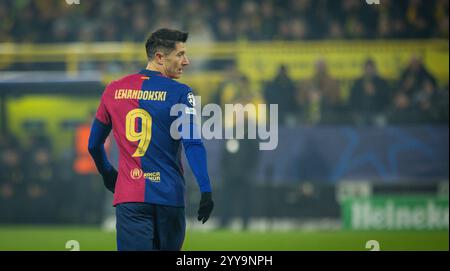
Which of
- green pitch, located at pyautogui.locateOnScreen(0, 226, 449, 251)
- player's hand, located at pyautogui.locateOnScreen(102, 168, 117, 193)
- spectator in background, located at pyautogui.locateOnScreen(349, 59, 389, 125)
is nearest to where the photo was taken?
player's hand, located at pyautogui.locateOnScreen(102, 168, 117, 193)

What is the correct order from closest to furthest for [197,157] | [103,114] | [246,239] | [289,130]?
[197,157]
[103,114]
[246,239]
[289,130]

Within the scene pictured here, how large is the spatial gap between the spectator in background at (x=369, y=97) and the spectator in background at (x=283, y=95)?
95 cm

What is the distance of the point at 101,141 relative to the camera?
6.51m

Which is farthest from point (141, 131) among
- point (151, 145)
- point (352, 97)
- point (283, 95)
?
point (352, 97)

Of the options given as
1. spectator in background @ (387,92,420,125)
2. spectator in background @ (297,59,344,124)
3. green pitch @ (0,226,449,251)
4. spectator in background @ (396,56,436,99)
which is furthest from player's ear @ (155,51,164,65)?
spectator in background @ (396,56,436,99)

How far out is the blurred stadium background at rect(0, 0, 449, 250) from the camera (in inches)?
600

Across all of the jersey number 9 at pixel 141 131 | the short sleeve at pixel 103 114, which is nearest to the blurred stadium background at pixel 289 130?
the short sleeve at pixel 103 114

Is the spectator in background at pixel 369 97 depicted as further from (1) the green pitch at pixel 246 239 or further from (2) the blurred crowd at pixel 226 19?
(1) the green pitch at pixel 246 239

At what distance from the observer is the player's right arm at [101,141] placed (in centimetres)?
642

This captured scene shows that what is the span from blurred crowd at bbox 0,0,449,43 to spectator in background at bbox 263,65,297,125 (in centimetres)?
114

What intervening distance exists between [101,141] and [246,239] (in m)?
7.37

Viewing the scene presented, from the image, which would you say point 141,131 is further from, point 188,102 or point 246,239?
point 246,239

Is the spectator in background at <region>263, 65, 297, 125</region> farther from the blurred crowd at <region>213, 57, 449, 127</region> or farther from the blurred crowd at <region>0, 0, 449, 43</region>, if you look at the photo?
the blurred crowd at <region>0, 0, 449, 43</region>

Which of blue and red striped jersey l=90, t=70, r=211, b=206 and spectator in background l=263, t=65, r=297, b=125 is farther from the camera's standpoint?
spectator in background l=263, t=65, r=297, b=125
